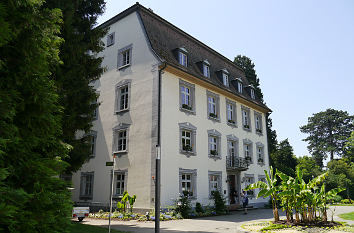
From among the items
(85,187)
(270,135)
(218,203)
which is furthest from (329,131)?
(85,187)

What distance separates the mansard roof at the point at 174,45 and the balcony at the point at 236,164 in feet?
20.1

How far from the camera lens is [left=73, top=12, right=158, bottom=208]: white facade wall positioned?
19.0m

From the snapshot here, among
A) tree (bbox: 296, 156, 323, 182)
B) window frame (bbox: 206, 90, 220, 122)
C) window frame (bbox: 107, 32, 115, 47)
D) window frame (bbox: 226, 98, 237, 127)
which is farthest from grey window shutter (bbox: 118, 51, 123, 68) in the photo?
tree (bbox: 296, 156, 323, 182)

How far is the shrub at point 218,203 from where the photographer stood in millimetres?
20453

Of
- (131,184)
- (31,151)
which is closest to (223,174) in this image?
(131,184)

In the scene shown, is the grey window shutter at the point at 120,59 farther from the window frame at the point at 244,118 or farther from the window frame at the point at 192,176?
the window frame at the point at 244,118

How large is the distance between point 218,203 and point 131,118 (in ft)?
29.1

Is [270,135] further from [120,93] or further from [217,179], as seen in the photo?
[120,93]

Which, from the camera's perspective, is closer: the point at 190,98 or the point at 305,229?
the point at 305,229

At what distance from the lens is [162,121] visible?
19.1 meters

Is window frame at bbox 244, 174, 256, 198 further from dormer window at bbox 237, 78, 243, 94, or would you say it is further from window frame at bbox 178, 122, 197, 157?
dormer window at bbox 237, 78, 243, 94

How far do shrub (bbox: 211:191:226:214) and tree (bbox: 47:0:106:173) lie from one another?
1204 centimetres

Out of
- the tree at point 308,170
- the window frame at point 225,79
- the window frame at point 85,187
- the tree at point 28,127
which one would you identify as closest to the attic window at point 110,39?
the window frame at point 225,79

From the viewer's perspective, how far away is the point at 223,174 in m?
23.3
